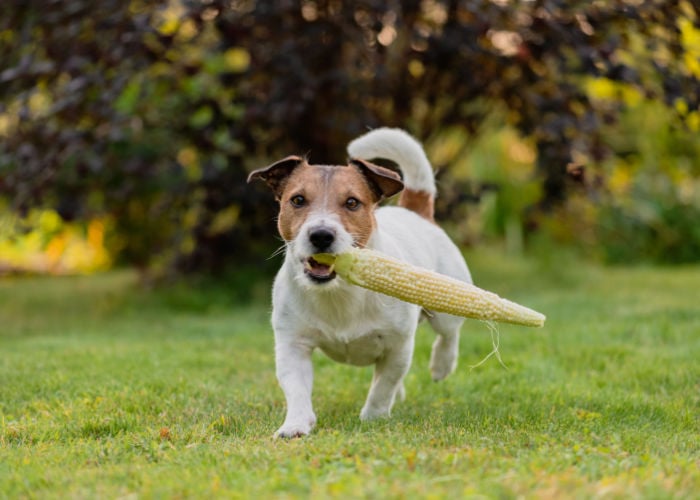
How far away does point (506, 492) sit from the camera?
11.3 feet

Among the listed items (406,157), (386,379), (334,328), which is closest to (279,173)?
(334,328)

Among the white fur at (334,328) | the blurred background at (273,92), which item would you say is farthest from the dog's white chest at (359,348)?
the blurred background at (273,92)

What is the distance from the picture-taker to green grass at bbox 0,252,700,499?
3.71 m

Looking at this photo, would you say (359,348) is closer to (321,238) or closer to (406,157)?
A: (321,238)

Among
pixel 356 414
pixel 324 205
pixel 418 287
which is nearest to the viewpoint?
pixel 418 287

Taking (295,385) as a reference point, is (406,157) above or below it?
above

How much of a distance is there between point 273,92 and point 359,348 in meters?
5.31

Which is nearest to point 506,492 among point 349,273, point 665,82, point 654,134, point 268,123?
point 349,273

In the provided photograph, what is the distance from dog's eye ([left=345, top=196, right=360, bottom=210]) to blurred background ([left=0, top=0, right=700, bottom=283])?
4.31 m

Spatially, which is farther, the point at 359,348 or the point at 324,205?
the point at 359,348

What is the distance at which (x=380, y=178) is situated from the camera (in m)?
5.27

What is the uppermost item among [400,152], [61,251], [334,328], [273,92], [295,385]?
[273,92]

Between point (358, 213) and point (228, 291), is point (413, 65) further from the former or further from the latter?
point (358, 213)

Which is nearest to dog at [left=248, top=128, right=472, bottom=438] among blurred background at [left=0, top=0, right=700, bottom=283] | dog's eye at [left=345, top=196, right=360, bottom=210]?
dog's eye at [left=345, top=196, right=360, bottom=210]
